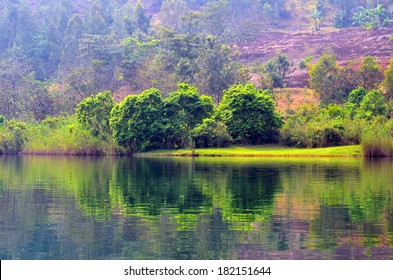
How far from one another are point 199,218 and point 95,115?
48926 mm

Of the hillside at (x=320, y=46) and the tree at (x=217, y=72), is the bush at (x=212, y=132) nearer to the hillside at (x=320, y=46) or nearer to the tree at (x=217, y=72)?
the tree at (x=217, y=72)

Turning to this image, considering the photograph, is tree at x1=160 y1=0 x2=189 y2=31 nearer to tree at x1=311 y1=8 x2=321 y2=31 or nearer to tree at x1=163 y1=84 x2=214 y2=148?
tree at x1=311 y1=8 x2=321 y2=31

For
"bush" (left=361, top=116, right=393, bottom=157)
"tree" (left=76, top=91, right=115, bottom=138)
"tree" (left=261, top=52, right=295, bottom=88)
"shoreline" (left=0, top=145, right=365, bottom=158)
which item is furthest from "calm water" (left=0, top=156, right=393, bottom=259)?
"tree" (left=261, top=52, right=295, bottom=88)

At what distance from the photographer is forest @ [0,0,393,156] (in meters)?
64.6

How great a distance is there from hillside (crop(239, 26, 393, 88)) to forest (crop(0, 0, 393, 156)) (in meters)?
1.31

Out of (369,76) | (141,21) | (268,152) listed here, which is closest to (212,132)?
(268,152)

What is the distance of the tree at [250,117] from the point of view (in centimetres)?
6469

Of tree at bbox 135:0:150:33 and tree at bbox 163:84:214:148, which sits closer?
tree at bbox 163:84:214:148

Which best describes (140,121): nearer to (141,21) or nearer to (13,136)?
(13,136)

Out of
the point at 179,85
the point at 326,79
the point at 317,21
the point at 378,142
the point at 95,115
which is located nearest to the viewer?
the point at 378,142

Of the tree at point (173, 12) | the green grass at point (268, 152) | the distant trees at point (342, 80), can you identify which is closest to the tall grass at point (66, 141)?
the green grass at point (268, 152)

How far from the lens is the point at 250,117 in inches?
2574

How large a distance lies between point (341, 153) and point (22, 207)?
39908mm

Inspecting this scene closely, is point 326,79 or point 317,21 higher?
point 317,21
